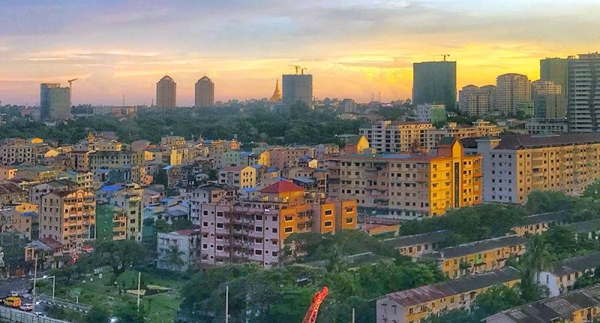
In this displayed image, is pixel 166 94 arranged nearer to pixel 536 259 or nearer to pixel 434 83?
pixel 434 83

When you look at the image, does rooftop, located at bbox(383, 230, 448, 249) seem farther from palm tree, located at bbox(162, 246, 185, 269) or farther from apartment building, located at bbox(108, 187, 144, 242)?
apartment building, located at bbox(108, 187, 144, 242)

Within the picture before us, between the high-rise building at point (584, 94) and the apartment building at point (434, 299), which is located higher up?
the high-rise building at point (584, 94)

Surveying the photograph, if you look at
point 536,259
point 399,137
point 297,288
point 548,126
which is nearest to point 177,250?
point 297,288

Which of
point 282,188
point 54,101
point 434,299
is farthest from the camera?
point 54,101

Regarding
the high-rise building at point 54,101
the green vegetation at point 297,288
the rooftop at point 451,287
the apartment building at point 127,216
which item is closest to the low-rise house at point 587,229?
the rooftop at point 451,287

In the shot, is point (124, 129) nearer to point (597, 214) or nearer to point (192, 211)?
point (192, 211)

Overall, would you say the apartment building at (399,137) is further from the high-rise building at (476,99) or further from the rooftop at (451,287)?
the high-rise building at (476,99)

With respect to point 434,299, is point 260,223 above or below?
above
